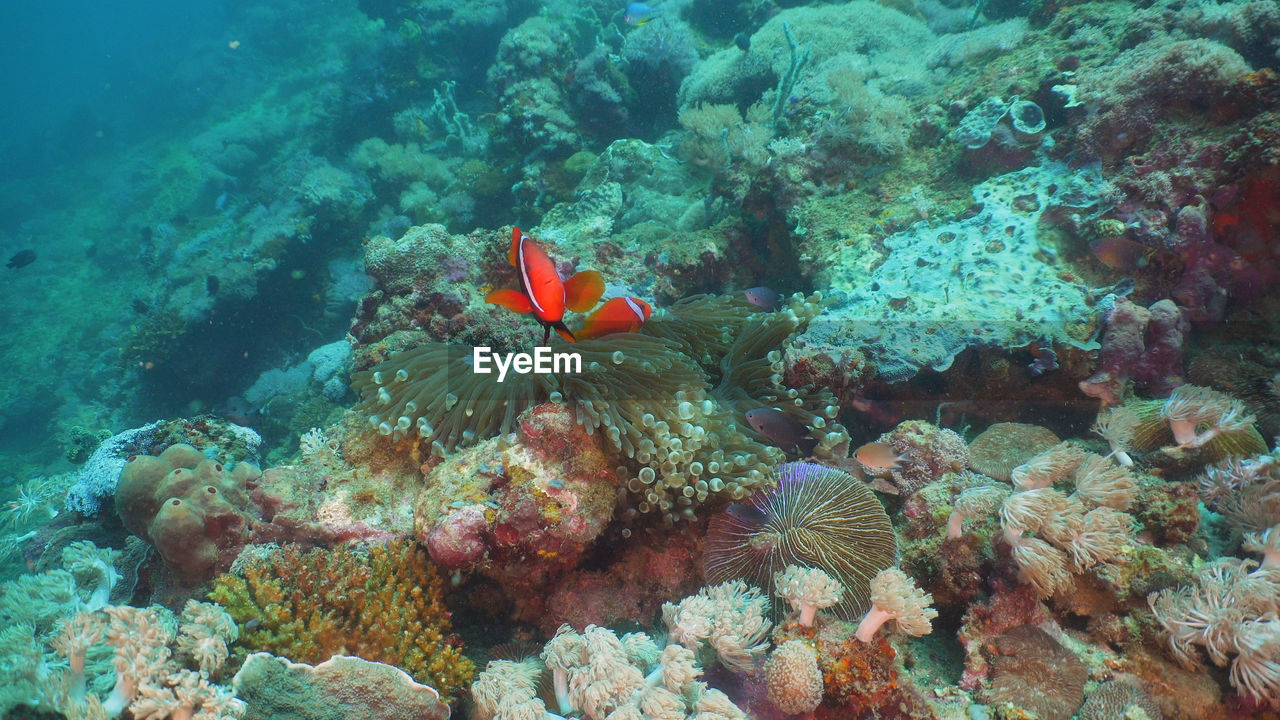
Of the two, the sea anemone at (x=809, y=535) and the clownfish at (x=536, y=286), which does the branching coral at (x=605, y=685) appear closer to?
the sea anemone at (x=809, y=535)

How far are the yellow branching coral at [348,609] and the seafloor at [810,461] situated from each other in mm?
18

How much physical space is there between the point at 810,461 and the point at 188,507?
3.46 metres

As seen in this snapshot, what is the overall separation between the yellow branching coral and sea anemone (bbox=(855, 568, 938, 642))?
1.81 metres

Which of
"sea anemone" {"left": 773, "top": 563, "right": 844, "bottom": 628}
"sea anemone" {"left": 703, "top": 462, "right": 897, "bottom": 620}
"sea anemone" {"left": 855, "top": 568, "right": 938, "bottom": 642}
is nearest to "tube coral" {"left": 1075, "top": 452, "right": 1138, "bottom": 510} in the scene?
"sea anemone" {"left": 703, "top": 462, "right": 897, "bottom": 620}

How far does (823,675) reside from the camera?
2045 mm

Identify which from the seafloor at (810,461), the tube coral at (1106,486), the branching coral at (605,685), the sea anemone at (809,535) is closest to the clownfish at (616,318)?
the seafloor at (810,461)

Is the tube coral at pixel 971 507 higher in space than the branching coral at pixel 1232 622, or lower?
lower

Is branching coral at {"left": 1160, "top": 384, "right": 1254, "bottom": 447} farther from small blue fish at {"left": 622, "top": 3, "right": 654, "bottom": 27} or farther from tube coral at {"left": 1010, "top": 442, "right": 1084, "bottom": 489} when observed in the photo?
small blue fish at {"left": 622, "top": 3, "right": 654, "bottom": 27}

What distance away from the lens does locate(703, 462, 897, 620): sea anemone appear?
99.7 inches

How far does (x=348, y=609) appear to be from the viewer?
252 cm

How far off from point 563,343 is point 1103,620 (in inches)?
106

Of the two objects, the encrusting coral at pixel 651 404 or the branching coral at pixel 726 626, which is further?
the encrusting coral at pixel 651 404

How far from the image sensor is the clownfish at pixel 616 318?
3.04 m

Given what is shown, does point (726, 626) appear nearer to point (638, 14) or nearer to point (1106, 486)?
point (1106, 486)
